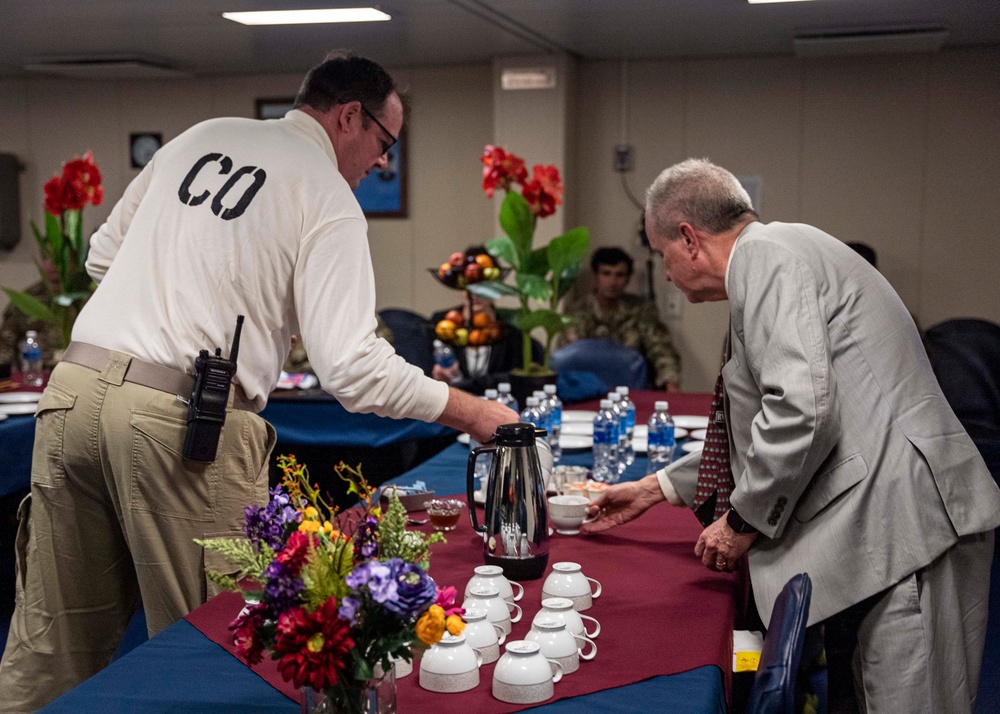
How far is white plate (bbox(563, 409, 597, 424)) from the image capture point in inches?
132

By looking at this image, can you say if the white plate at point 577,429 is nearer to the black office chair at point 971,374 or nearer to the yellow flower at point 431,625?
the black office chair at point 971,374

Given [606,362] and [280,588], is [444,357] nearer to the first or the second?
[606,362]

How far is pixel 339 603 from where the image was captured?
101 cm

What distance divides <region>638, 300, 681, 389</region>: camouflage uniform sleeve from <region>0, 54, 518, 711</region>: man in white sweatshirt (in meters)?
3.69

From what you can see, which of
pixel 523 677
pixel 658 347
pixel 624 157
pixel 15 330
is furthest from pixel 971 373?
pixel 15 330

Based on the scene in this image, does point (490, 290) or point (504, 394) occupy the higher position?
point (490, 290)

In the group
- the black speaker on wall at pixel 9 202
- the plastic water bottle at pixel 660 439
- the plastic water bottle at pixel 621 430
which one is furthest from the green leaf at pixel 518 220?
the black speaker on wall at pixel 9 202

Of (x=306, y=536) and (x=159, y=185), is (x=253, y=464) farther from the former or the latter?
(x=306, y=536)

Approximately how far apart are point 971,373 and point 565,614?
3368 millimetres

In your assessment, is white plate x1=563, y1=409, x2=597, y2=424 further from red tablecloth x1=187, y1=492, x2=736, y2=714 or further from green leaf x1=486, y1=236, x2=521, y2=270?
red tablecloth x1=187, y1=492, x2=736, y2=714

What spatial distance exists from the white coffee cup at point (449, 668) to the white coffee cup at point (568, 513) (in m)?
0.76

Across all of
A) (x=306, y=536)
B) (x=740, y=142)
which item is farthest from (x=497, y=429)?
(x=740, y=142)

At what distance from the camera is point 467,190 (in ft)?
20.7

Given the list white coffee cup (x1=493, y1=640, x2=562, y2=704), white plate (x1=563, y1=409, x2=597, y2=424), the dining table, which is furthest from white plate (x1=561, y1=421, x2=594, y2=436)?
white coffee cup (x1=493, y1=640, x2=562, y2=704)
